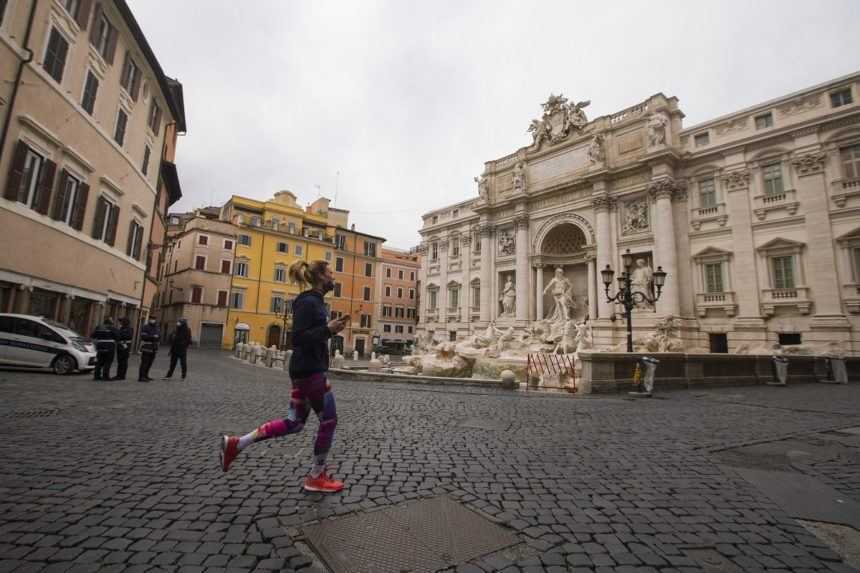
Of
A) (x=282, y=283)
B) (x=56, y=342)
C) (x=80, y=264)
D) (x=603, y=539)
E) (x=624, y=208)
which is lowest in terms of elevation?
(x=603, y=539)

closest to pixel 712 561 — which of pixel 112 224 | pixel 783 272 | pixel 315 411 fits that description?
pixel 315 411

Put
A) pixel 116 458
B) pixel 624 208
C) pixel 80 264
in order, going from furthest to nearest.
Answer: pixel 624 208, pixel 80 264, pixel 116 458

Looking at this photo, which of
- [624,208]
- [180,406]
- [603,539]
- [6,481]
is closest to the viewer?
[603,539]

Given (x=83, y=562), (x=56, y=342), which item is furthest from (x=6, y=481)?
(x=56, y=342)

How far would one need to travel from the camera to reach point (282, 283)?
146 ft

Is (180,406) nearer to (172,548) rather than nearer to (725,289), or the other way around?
(172,548)

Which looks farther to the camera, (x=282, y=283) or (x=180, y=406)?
(x=282, y=283)

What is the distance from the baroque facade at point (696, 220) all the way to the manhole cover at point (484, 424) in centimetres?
998

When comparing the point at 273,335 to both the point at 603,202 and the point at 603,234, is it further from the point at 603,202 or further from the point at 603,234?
the point at 603,202

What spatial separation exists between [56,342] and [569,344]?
20320 millimetres

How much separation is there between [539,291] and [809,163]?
16497mm

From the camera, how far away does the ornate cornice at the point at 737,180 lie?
75.6 feet

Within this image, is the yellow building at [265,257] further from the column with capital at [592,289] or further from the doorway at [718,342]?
the doorway at [718,342]

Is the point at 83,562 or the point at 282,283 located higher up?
the point at 282,283
